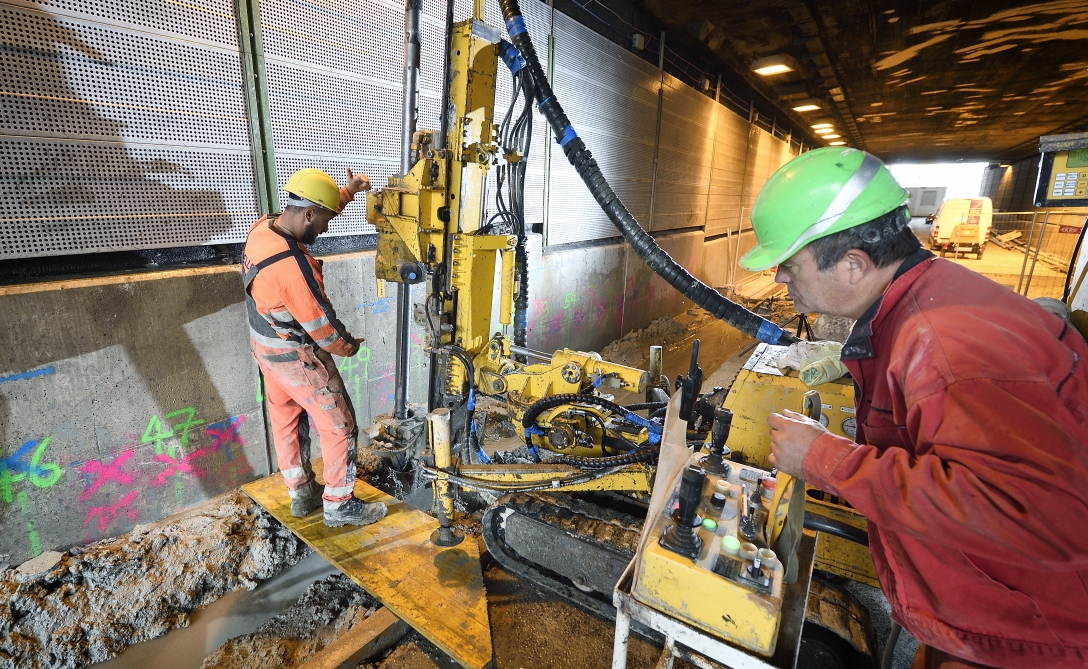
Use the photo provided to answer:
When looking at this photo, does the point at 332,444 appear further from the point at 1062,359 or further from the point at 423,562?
the point at 1062,359

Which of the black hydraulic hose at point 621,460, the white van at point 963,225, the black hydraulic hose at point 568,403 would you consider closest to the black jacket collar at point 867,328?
the black hydraulic hose at point 621,460

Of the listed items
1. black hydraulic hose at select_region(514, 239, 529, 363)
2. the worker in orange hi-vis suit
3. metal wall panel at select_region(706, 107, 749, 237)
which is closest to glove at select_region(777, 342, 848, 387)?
black hydraulic hose at select_region(514, 239, 529, 363)

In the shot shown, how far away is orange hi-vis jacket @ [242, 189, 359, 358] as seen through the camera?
9.62 feet

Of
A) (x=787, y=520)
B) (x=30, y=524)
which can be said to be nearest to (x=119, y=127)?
(x=30, y=524)

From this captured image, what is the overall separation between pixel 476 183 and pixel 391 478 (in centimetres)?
266

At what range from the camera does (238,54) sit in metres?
3.51

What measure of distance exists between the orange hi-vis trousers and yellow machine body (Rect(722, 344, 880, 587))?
8.46 ft

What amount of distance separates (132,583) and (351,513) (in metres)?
1.27

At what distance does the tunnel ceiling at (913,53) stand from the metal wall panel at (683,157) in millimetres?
1063

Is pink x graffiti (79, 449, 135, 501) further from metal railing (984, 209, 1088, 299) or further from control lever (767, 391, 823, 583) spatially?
metal railing (984, 209, 1088, 299)

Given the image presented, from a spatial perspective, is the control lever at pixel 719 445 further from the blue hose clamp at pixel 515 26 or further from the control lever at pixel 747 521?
the blue hose clamp at pixel 515 26

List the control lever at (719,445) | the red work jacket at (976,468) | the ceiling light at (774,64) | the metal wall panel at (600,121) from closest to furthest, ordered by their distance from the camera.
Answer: the red work jacket at (976,468), the control lever at (719,445), the metal wall panel at (600,121), the ceiling light at (774,64)

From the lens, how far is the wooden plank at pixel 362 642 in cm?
241

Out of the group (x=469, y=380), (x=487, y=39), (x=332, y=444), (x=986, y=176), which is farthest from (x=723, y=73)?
(x=986, y=176)
